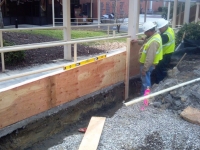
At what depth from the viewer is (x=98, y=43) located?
11.9 meters

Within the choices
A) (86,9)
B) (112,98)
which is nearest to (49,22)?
(86,9)

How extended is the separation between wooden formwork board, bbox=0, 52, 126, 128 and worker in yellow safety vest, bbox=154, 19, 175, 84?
1.02m

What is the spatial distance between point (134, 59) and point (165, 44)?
1.08 meters

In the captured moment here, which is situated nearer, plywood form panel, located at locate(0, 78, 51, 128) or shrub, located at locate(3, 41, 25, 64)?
plywood form panel, located at locate(0, 78, 51, 128)

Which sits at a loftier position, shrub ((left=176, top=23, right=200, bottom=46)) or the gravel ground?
shrub ((left=176, top=23, right=200, bottom=46))

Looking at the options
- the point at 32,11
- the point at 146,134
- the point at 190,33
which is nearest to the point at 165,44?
the point at 146,134

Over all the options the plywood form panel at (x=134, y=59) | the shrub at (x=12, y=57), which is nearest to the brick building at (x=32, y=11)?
the shrub at (x=12, y=57)

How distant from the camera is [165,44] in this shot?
6418 millimetres

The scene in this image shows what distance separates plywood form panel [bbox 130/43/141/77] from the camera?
692 cm

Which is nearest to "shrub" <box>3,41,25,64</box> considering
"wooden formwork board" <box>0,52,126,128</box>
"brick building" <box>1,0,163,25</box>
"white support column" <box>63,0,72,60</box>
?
"white support column" <box>63,0,72,60</box>

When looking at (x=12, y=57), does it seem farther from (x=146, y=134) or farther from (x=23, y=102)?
(x=146, y=134)

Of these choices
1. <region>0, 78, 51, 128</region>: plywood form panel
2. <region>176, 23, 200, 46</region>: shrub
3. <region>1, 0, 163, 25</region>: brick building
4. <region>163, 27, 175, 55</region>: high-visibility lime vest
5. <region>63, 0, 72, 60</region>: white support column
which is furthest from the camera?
<region>1, 0, 163, 25</region>: brick building

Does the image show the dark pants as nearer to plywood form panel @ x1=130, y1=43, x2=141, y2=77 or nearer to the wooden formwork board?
plywood form panel @ x1=130, y1=43, x2=141, y2=77

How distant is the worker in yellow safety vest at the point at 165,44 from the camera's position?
6.13 m
